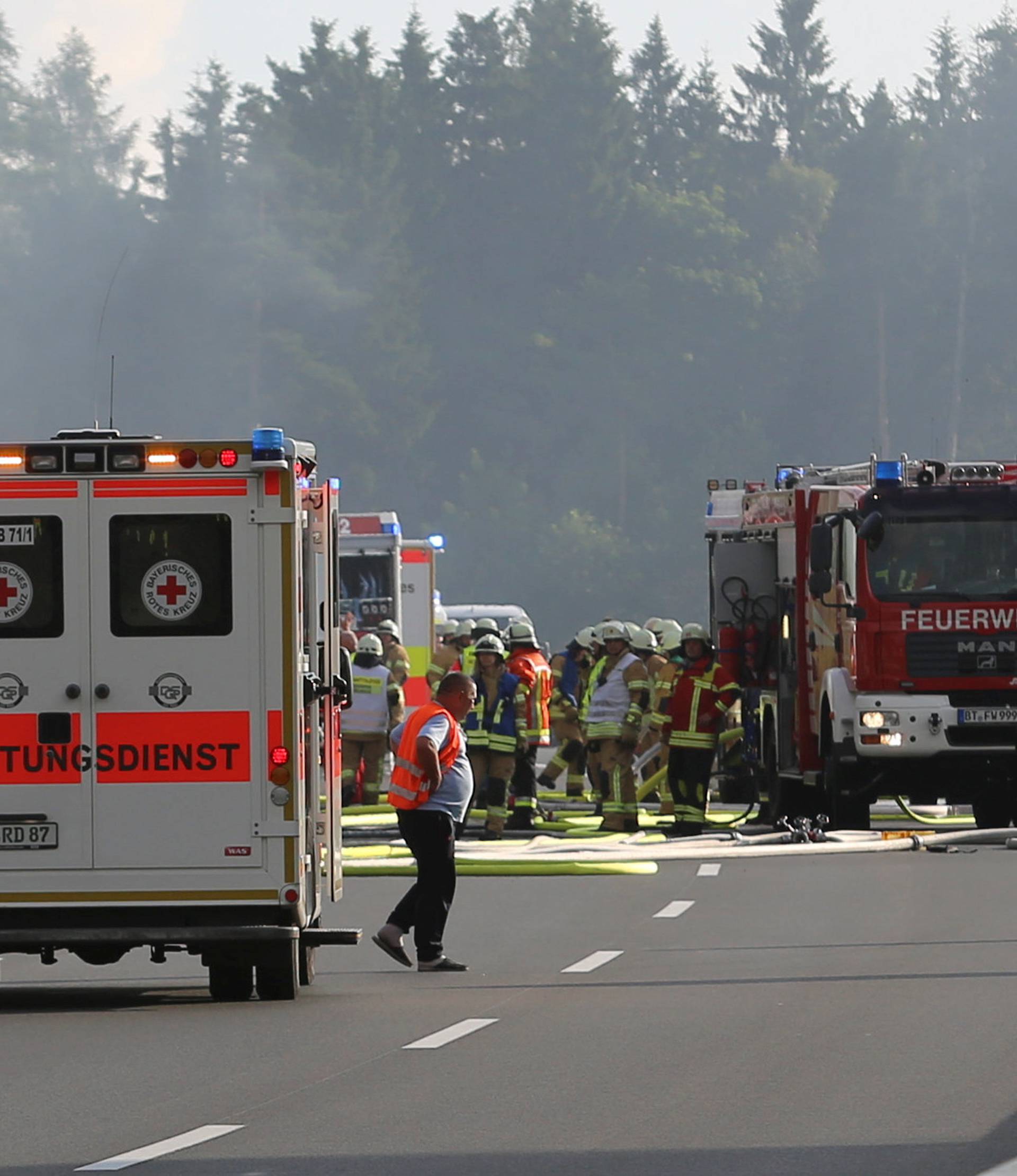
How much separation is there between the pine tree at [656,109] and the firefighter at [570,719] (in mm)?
89601

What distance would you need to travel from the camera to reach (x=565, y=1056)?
1012 cm

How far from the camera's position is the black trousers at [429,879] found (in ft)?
44.7

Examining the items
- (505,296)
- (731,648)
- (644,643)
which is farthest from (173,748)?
(505,296)

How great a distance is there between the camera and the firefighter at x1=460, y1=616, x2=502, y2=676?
89.1 feet

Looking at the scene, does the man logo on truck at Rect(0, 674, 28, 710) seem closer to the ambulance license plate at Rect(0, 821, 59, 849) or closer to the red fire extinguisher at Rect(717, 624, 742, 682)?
the ambulance license plate at Rect(0, 821, 59, 849)

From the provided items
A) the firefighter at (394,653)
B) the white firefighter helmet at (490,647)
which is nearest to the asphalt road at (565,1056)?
the white firefighter helmet at (490,647)

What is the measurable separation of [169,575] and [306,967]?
7.27 ft

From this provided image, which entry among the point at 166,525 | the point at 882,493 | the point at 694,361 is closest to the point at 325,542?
the point at 166,525

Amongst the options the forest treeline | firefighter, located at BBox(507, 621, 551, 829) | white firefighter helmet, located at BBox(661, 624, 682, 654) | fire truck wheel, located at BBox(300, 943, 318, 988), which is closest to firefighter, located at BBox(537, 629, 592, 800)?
white firefighter helmet, located at BBox(661, 624, 682, 654)

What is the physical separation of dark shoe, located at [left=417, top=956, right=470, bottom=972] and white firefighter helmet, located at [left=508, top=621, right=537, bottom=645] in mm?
11820

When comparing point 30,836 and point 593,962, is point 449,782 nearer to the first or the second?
point 593,962

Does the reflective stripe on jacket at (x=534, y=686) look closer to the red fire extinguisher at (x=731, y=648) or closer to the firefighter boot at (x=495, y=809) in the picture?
the firefighter boot at (x=495, y=809)

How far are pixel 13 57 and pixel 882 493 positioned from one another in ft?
345

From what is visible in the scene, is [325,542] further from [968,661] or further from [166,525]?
[968,661]
